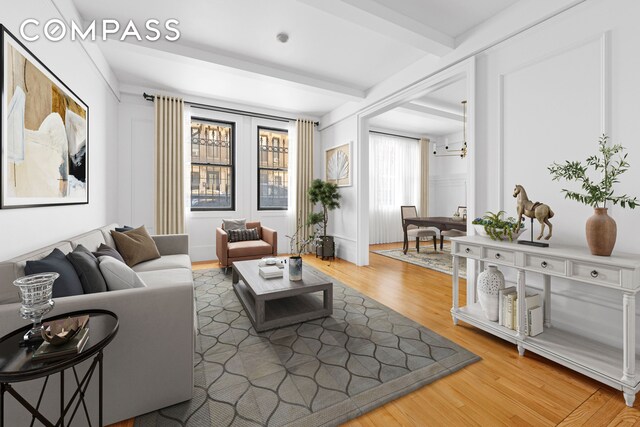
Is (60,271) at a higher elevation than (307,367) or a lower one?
higher

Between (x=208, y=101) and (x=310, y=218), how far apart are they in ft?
9.31

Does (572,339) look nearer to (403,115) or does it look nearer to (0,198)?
(0,198)

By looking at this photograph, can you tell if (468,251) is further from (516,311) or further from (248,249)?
(248,249)

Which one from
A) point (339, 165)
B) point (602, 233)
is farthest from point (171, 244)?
point (602, 233)

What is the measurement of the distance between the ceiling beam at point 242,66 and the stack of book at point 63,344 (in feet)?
10.1

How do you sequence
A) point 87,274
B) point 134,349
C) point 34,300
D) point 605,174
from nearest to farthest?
point 34,300
point 134,349
point 87,274
point 605,174

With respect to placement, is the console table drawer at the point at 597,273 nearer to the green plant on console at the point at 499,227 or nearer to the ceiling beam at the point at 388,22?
the green plant on console at the point at 499,227

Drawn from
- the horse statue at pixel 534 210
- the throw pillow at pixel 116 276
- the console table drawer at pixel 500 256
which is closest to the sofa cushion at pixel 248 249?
the throw pillow at pixel 116 276

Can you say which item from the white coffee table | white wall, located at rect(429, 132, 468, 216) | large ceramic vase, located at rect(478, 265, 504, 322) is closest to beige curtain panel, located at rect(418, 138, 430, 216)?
white wall, located at rect(429, 132, 468, 216)

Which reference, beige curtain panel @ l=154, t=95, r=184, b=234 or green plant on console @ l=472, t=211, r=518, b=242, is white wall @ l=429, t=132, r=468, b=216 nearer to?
green plant on console @ l=472, t=211, r=518, b=242

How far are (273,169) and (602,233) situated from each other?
497 centimetres

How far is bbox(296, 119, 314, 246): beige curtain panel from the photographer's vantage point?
5707 millimetres

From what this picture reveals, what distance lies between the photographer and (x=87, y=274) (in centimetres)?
161

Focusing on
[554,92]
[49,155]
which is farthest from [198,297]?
[554,92]
